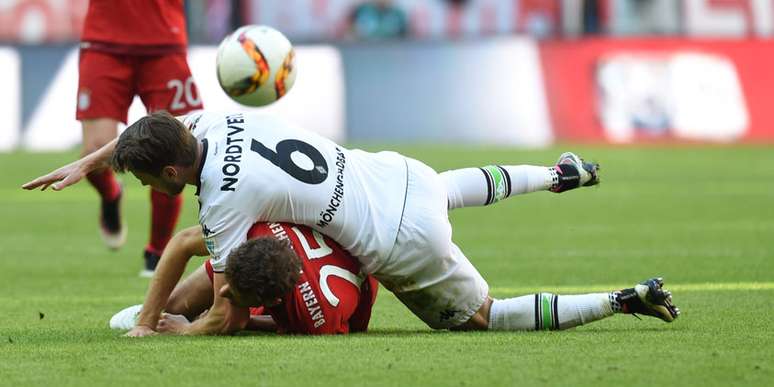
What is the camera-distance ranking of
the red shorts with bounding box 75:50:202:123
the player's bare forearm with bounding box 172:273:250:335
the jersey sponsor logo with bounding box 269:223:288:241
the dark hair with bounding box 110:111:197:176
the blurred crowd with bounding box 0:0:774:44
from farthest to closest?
the blurred crowd with bounding box 0:0:774:44
the red shorts with bounding box 75:50:202:123
the player's bare forearm with bounding box 172:273:250:335
the jersey sponsor logo with bounding box 269:223:288:241
the dark hair with bounding box 110:111:197:176

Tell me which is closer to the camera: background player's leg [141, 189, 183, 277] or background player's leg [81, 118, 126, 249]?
background player's leg [141, 189, 183, 277]

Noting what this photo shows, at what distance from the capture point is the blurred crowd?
2816 centimetres

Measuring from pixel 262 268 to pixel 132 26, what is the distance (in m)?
3.89

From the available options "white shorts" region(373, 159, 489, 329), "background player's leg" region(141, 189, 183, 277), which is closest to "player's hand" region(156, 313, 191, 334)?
"white shorts" region(373, 159, 489, 329)

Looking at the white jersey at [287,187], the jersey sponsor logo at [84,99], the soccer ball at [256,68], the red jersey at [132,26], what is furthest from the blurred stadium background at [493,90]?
the white jersey at [287,187]

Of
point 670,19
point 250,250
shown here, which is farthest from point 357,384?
point 670,19

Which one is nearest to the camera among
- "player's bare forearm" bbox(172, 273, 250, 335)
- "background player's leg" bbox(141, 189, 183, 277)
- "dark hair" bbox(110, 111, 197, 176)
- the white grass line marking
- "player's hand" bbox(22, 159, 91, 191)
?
"dark hair" bbox(110, 111, 197, 176)

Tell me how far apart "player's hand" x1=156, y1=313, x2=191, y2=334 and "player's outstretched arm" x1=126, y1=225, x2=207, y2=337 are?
0.18ft

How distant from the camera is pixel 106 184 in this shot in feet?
32.9

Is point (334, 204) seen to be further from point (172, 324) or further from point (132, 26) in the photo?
point (132, 26)

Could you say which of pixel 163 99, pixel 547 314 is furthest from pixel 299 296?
pixel 163 99

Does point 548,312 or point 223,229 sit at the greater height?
point 223,229

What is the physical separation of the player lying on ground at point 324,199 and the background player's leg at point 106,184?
2.66 m

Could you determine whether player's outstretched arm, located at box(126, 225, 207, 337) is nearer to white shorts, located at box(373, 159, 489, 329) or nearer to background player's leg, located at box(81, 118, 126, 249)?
white shorts, located at box(373, 159, 489, 329)
